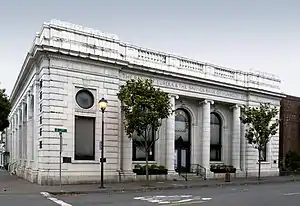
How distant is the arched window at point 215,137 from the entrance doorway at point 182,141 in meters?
2.78

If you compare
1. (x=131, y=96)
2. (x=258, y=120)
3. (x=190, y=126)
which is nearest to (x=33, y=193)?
(x=131, y=96)

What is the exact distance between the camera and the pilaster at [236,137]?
38812mm

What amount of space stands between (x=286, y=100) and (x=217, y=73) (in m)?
12.5

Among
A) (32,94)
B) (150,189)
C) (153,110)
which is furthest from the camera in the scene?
(32,94)

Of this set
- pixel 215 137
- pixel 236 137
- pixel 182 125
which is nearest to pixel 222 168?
pixel 215 137

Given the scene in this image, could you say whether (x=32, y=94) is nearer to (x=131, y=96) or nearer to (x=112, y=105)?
(x=112, y=105)

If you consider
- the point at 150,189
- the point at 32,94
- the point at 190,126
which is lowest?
the point at 150,189

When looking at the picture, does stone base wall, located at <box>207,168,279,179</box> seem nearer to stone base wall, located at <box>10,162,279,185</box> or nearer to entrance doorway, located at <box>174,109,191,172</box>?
entrance doorway, located at <box>174,109,191,172</box>

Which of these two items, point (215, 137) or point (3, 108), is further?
point (3, 108)

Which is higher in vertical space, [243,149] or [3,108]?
[3,108]

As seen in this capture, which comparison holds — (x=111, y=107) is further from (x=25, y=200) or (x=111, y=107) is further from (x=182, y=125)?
(x=25, y=200)

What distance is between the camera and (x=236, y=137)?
39031mm

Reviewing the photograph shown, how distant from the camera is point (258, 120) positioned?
35.8m

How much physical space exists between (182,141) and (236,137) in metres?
5.63
